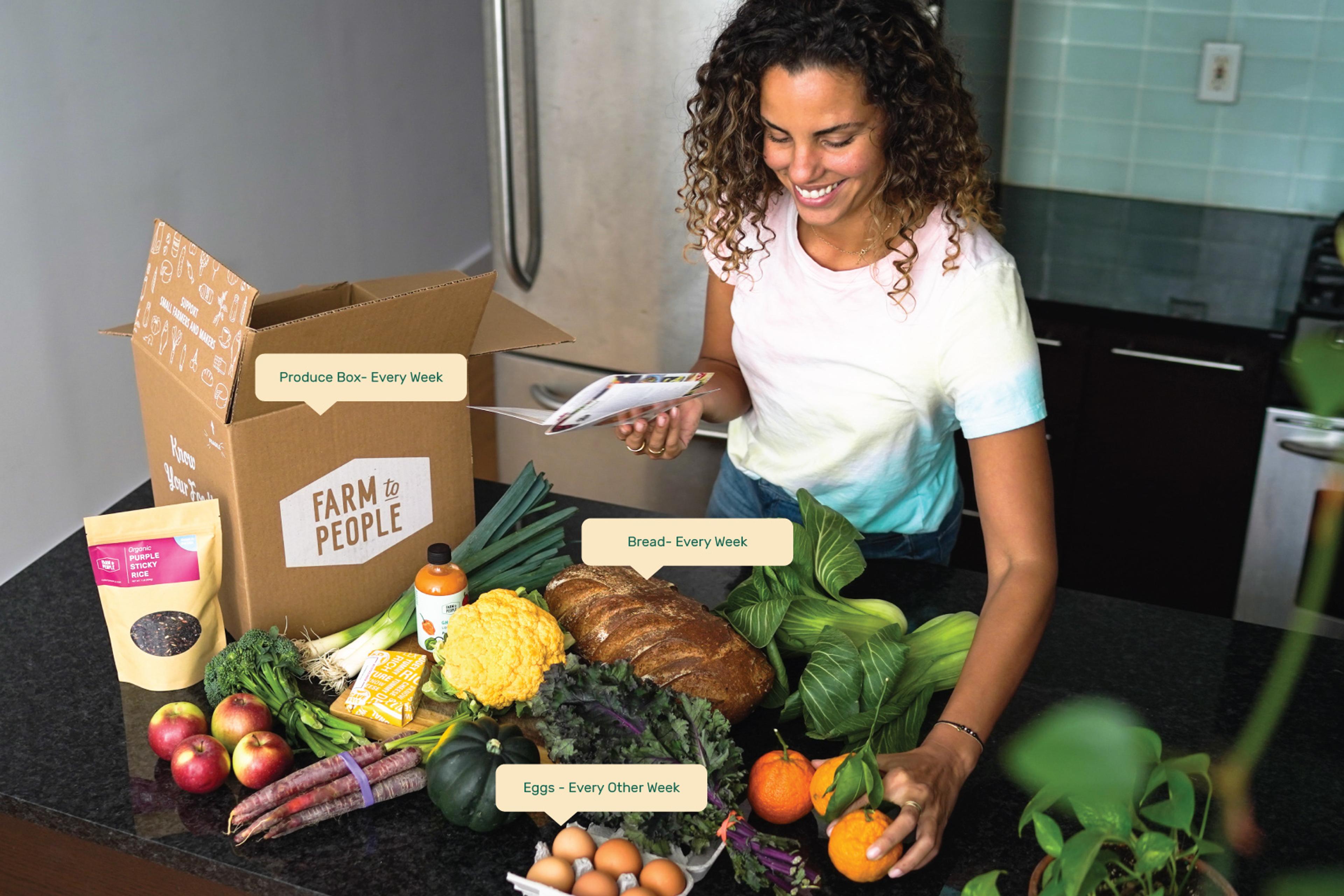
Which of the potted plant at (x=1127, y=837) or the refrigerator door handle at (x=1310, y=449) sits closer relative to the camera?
the potted plant at (x=1127, y=837)

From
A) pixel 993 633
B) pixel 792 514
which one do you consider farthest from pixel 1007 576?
pixel 792 514

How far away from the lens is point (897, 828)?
102cm

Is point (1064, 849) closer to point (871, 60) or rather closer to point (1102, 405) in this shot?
point (871, 60)

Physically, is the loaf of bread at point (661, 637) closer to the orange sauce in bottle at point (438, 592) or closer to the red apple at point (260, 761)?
the orange sauce in bottle at point (438, 592)

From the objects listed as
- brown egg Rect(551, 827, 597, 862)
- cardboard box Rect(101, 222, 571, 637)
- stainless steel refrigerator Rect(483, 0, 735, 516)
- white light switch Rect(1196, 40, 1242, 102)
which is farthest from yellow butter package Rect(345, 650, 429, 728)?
white light switch Rect(1196, 40, 1242, 102)

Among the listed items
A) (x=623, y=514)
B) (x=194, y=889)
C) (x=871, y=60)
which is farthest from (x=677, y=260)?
(x=194, y=889)

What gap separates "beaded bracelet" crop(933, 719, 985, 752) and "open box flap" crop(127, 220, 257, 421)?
0.76 meters

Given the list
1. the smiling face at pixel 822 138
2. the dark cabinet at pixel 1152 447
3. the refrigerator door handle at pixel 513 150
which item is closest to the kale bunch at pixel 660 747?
the smiling face at pixel 822 138

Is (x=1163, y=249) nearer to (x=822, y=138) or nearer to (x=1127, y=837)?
(x=822, y=138)

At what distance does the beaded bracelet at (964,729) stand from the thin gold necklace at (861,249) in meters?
0.62

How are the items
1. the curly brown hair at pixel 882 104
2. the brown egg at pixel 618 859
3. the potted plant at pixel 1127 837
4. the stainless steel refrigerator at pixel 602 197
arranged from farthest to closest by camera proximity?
1. the stainless steel refrigerator at pixel 602 197
2. the curly brown hair at pixel 882 104
3. the brown egg at pixel 618 859
4. the potted plant at pixel 1127 837

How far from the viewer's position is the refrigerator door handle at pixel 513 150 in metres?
2.57

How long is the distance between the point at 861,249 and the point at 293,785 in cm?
92

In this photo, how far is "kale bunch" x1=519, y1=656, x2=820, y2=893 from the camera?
1032mm
